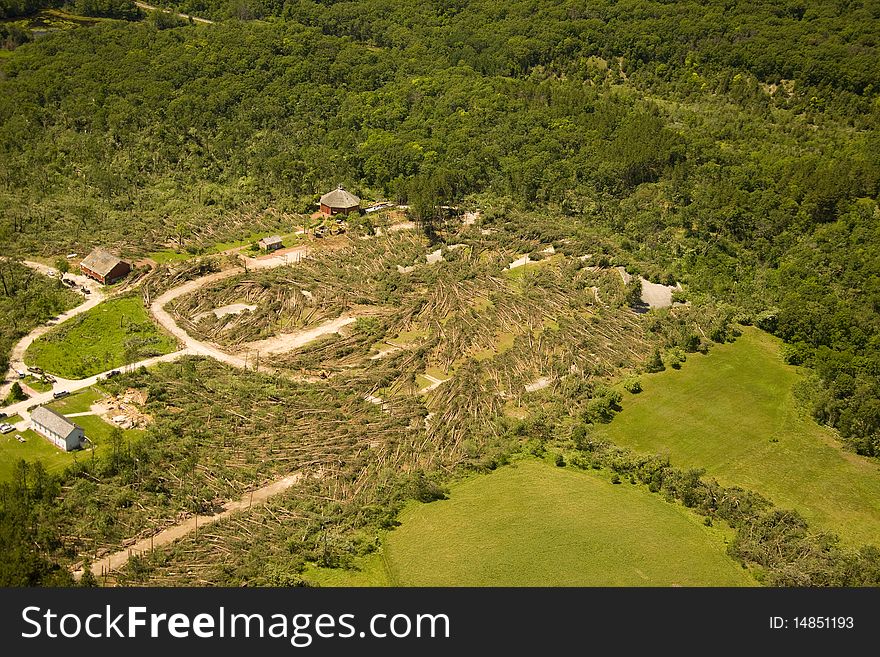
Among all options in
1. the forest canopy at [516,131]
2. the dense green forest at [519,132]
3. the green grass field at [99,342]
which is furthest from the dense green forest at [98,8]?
the green grass field at [99,342]

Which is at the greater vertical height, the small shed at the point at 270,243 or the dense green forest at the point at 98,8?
the dense green forest at the point at 98,8

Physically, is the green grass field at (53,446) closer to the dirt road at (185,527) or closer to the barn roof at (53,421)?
the barn roof at (53,421)

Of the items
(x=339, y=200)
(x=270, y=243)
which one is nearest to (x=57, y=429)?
(x=270, y=243)

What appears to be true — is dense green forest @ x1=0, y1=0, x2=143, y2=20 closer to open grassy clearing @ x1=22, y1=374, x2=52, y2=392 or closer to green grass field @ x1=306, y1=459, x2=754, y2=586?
open grassy clearing @ x1=22, y1=374, x2=52, y2=392

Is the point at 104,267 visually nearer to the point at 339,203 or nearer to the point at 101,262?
the point at 101,262

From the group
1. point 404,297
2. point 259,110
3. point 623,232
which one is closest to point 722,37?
point 623,232
